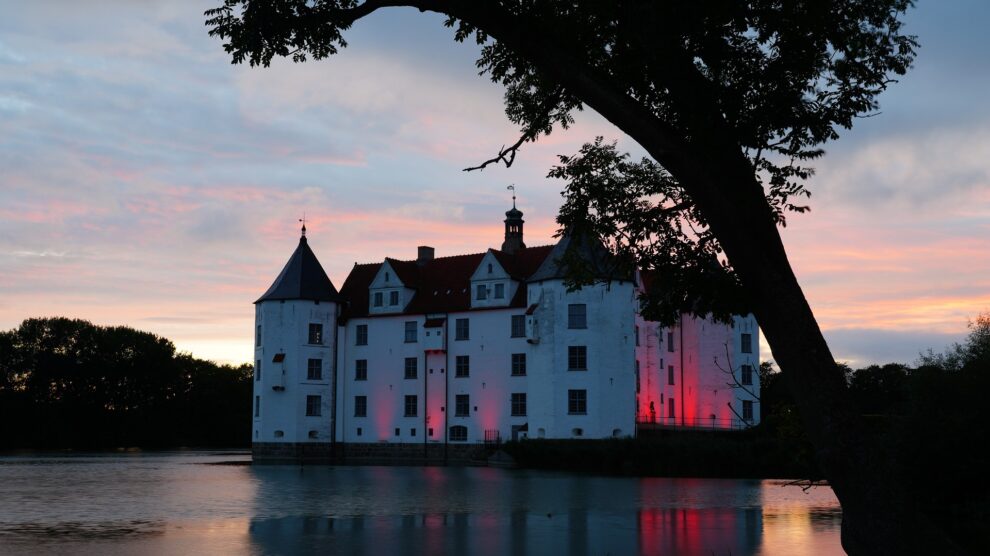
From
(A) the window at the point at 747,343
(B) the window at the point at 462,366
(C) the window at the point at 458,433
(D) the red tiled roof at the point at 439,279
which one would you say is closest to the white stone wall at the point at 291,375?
(D) the red tiled roof at the point at 439,279

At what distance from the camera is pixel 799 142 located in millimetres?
10812

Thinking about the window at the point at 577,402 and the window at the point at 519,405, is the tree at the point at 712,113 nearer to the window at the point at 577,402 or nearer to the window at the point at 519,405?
Answer: the window at the point at 577,402

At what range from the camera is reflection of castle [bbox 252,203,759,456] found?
59.9 meters

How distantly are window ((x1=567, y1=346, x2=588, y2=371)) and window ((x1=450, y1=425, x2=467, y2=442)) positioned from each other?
352 inches

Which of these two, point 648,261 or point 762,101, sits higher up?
point 762,101

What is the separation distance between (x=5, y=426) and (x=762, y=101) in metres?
103

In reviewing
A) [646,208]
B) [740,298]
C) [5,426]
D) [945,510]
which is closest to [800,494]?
[945,510]

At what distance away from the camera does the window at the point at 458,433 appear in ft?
211

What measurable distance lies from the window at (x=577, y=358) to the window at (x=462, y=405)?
8.11 meters

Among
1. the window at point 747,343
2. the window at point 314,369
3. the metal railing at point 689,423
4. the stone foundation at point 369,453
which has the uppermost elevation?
the window at point 747,343

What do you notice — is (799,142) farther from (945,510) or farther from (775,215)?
(945,510)

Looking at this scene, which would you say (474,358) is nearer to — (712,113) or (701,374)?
(701,374)

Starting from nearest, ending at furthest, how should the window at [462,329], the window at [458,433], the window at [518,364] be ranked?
the window at [518,364] → the window at [458,433] → the window at [462,329]

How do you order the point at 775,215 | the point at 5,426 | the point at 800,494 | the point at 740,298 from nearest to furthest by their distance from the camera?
the point at 740,298 → the point at 775,215 → the point at 800,494 → the point at 5,426
